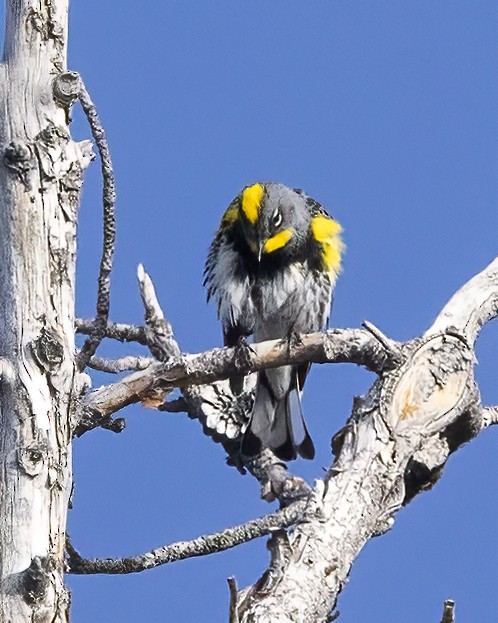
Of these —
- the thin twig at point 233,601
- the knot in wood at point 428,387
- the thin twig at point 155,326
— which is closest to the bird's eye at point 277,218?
the thin twig at point 155,326

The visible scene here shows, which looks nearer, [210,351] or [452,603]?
[452,603]

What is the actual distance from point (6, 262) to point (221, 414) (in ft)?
11.7

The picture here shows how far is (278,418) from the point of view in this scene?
26.9 feet

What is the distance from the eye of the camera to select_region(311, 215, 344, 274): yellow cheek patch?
8.29 metres

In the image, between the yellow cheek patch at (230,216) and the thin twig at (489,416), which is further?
the yellow cheek patch at (230,216)

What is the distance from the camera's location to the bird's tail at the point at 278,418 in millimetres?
7840

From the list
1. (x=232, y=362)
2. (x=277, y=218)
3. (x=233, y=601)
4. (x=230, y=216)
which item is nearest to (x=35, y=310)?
(x=233, y=601)

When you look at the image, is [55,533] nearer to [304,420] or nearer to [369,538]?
[369,538]

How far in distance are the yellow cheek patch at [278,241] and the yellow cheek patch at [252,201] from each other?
208 millimetres

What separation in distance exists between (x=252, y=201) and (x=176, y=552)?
3848 millimetres

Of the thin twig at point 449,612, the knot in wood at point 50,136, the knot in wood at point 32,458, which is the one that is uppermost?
the knot in wood at point 50,136

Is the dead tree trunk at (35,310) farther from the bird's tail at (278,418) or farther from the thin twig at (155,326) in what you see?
the bird's tail at (278,418)

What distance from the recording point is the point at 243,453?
7.76 metres

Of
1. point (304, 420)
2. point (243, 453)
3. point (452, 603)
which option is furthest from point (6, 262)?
point (304, 420)
